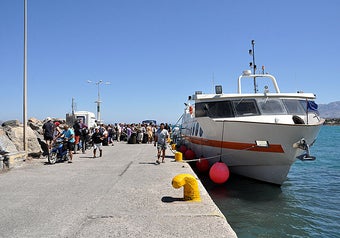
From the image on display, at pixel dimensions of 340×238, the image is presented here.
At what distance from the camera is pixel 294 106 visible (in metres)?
12.6

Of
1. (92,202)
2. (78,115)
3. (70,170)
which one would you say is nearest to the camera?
(92,202)

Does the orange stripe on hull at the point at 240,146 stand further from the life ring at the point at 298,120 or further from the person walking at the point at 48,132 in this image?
the person walking at the point at 48,132

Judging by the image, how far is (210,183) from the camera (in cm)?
1286

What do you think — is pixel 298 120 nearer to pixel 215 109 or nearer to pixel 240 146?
pixel 240 146

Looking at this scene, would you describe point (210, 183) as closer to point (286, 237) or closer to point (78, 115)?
point (286, 237)

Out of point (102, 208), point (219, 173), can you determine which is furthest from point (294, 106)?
point (102, 208)

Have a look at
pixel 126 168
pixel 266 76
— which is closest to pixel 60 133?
pixel 126 168

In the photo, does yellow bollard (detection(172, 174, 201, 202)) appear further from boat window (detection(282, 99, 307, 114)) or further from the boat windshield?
boat window (detection(282, 99, 307, 114))

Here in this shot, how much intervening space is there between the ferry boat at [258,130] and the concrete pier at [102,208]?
3733mm

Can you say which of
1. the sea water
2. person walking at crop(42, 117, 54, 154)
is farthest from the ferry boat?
person walking at crop(42, 117, 54, 154)

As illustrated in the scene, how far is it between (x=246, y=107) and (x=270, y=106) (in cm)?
98

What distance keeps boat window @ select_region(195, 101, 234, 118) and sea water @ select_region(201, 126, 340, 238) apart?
286cm

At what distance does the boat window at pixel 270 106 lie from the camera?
488 inches

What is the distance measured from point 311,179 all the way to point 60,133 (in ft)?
41.1
